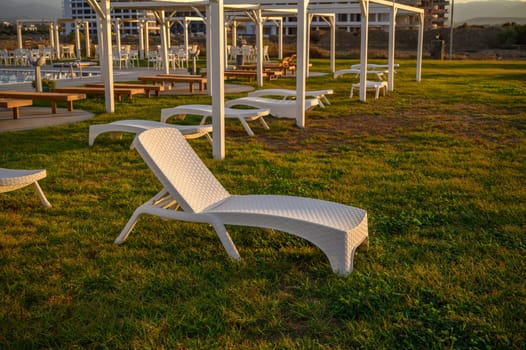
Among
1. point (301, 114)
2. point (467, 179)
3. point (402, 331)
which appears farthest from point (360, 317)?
point (301, 114)

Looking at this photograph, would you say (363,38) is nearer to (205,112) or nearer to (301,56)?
(301,56)

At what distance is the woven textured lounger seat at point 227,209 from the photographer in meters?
3.45

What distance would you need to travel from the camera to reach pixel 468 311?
2.96m

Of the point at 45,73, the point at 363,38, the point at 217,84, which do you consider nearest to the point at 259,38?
the point at 363,38

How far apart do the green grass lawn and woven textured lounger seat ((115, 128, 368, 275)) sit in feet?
0.57

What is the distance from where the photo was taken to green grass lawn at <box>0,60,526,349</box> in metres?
2.80

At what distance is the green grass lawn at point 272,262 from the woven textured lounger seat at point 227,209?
0.57ft

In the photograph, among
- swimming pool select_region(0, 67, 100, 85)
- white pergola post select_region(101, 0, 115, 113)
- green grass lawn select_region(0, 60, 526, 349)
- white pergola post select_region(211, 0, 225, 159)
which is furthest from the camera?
A: swimming pool select_region(0, 67, 100, 85)

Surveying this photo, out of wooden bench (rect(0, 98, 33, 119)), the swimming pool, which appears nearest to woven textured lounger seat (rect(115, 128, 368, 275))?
wooden bench (rect(0, 98, 33, 119))

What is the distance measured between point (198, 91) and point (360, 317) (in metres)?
12.6

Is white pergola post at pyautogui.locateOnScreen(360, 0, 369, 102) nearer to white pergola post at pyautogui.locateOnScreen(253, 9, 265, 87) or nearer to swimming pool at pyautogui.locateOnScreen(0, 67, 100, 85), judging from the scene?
white pergola post at pyautogui.locateOnScreen(253, 9, 265, 87)

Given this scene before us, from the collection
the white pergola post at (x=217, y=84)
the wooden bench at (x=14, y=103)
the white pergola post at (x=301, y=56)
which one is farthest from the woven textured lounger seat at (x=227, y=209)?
the wooden bench at (x=14, y=103)

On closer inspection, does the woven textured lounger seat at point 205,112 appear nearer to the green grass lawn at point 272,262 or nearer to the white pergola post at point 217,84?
the green grass lawn at point 272,262

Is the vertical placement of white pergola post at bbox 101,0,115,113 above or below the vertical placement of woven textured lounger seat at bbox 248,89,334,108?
above
